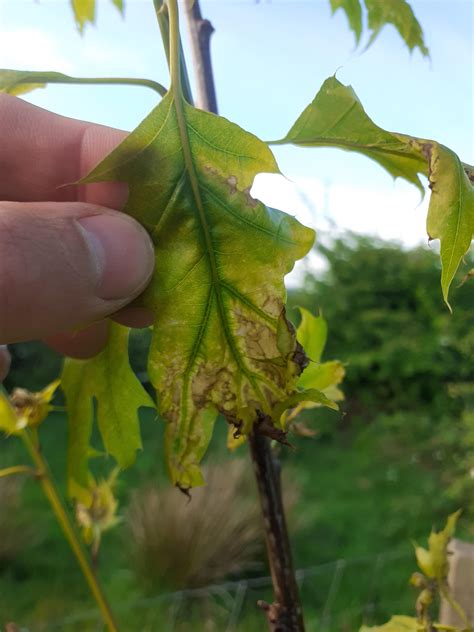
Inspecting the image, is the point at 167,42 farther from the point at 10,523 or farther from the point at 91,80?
the point at 10,523

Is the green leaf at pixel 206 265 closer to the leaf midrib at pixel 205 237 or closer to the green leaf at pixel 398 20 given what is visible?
the leaf midrib at pixel 205 237

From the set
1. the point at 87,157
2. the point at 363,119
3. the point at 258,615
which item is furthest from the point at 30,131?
the point at 258,615

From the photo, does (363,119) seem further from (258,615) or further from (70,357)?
(258,615)

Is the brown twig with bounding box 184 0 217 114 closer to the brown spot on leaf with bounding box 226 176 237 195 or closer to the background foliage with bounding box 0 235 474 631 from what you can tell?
the brown spot on leaf with bounding box 226 176 237 195

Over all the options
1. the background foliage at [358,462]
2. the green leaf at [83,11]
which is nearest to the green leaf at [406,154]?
the green leaf at [83,11]

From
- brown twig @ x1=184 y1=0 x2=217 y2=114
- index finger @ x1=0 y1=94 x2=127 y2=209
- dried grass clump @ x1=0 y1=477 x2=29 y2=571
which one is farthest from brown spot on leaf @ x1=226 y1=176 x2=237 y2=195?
dried grass clump @ x1=0 y1=477 x2=29 y2=571

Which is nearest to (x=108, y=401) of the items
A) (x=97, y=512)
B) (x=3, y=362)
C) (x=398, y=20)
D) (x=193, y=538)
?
(x=3, y=362)
